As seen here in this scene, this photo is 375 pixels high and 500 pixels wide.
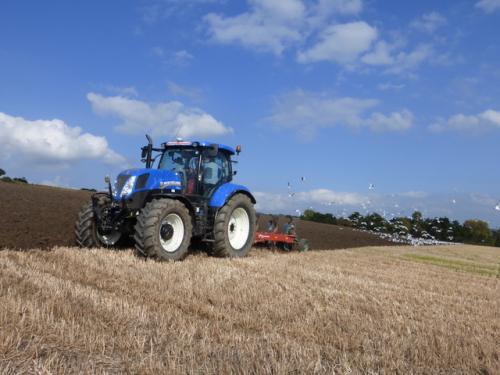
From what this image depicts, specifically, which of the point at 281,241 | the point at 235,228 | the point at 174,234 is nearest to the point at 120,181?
the point at 174,234

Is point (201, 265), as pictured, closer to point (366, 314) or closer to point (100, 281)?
point (100, 281)

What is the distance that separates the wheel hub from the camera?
8.89 m

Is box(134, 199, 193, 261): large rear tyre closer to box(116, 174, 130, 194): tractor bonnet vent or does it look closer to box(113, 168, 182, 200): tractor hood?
box(113, 168, 182, 200): tractor hood

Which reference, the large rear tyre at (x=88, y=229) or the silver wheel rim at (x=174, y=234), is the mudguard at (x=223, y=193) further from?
the large rear tyre at (x=88, y=229)

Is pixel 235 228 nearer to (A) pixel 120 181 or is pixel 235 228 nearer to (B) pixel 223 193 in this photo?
(B) pixel 223 193

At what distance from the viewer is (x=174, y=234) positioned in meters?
9.09

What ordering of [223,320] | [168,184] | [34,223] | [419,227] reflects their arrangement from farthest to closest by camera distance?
1. [419,227]
2. [34,223]
3. [168,184]
4. [223,320]

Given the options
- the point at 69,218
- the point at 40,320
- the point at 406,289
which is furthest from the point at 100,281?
the point at 69,218

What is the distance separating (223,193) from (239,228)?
A: 1149 millimetres

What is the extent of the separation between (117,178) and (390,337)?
6.51 metres

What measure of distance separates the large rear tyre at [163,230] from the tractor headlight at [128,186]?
0.67 metres

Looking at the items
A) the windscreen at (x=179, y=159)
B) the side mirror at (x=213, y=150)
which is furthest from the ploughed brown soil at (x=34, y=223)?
the side mirror at (x=213, y=150)

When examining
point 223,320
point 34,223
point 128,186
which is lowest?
point 223,320

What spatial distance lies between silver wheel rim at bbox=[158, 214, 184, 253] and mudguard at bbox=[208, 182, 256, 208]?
3.71ft
